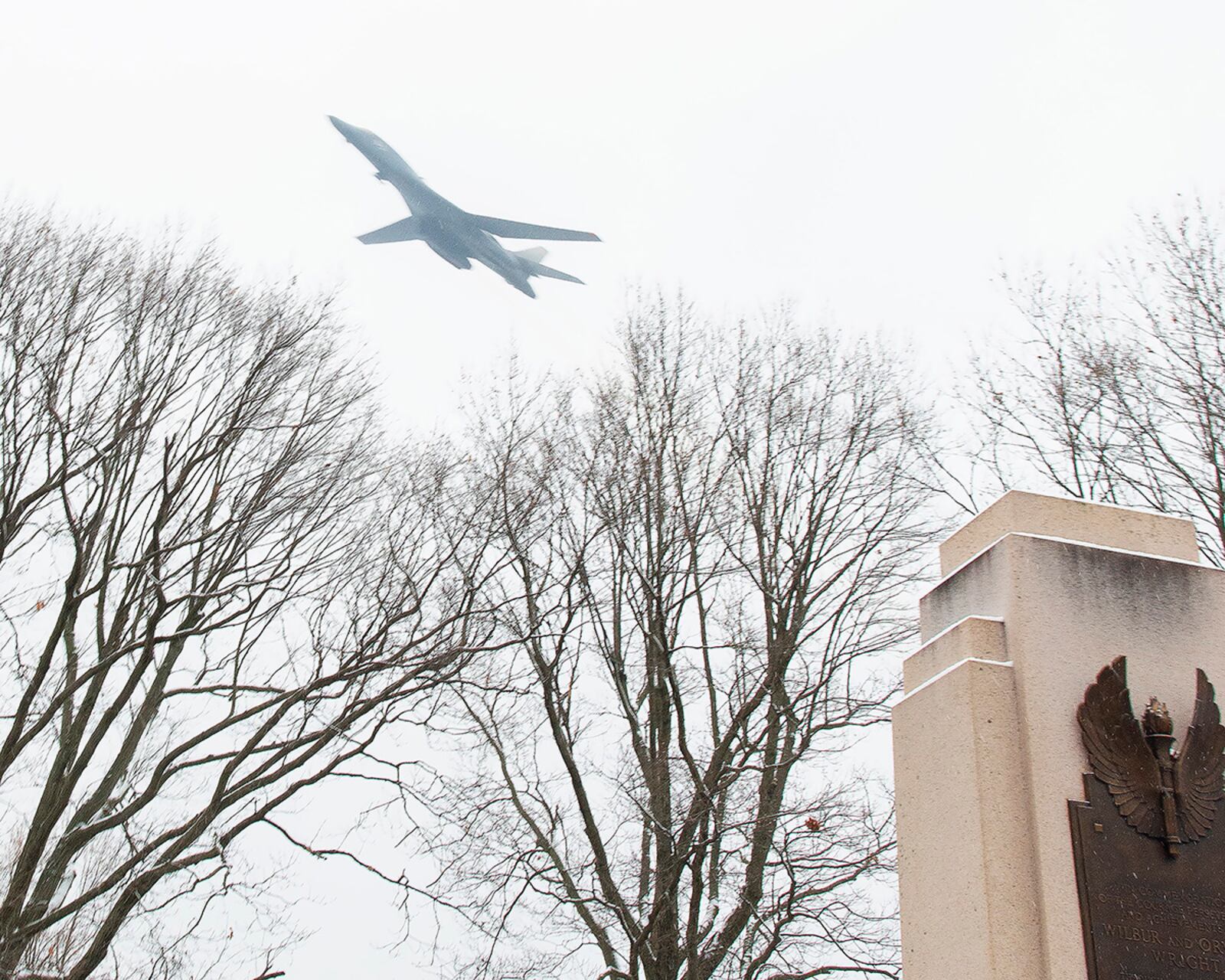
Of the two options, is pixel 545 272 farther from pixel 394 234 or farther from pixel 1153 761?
pixel 1153 761

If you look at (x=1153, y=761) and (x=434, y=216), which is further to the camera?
(x=434, y=216)

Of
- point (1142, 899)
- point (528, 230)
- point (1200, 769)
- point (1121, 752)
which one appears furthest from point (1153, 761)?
point (528, 230)

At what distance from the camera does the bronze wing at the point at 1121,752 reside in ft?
15.6

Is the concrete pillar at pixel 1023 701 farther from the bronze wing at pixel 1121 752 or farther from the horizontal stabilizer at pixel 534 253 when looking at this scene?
the horizontal stabilizer at pixel 534 253

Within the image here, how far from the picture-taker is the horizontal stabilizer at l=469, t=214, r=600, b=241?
31.5 metres

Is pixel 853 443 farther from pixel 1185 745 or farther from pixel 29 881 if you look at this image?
pixel 29 881

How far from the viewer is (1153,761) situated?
4.81 meters

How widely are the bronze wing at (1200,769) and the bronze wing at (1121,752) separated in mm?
121

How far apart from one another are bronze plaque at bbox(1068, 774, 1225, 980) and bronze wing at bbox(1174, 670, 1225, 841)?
10cm

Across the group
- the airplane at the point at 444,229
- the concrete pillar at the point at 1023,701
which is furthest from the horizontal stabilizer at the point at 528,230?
the concrete pillar at the point at 1023,701

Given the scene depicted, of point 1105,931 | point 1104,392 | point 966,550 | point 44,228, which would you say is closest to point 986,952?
point 1105,931

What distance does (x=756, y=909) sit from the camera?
11.1 meters

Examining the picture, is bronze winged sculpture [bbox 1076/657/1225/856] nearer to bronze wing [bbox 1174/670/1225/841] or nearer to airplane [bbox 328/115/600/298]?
bronze wing [bbox 1174/670/1225/841]

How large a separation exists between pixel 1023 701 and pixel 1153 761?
59 cm
